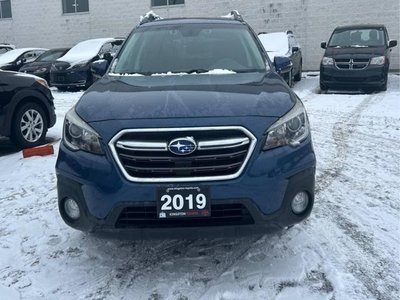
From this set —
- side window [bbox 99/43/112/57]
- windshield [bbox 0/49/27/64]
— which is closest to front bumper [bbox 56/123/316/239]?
side window [bbox 99/43/112/57]

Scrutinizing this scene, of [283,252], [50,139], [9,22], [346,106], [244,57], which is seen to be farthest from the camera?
[9,22]

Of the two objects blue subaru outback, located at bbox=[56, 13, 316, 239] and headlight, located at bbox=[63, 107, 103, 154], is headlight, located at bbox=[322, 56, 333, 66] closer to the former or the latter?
blue subaru outback, located at bbox=[56, 13, 316, 239]

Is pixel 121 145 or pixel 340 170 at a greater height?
pixel 121 145

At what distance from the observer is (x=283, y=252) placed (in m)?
3.43

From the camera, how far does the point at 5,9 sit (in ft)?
78.6

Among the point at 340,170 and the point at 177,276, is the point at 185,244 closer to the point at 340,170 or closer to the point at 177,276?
the point at 177,276

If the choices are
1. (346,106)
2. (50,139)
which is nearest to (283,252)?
(50,139)

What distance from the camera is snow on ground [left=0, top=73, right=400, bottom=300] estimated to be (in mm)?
2971

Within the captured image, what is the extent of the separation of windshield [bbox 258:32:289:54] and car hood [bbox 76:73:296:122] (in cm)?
1002

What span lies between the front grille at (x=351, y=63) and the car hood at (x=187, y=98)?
889 cm

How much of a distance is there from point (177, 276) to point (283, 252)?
813 mm

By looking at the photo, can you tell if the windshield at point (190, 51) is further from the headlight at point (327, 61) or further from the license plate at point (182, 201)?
the headlight at point (327, 61)

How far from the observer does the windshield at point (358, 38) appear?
12.9 m

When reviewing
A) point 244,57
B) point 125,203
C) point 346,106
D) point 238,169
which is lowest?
point 346,106
